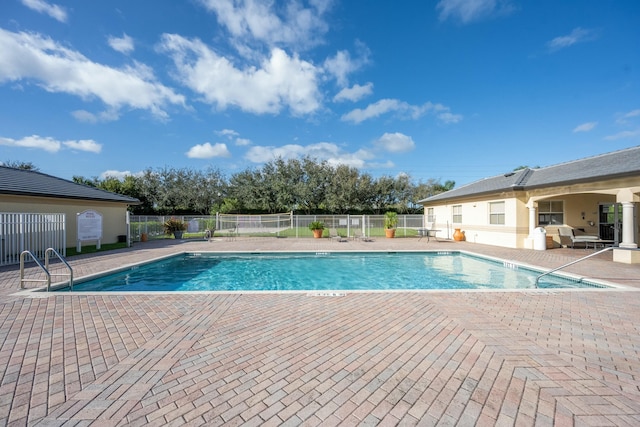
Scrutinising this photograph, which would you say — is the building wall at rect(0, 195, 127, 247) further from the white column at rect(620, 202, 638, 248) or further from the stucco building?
the white column at rect(620, 202, 638, 248)

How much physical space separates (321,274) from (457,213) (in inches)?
495

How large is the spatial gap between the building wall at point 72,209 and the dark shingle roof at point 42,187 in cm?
43

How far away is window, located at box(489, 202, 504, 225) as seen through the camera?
1420cm

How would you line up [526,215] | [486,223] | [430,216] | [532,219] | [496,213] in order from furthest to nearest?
[430,216], [486,223], [496,213], [526,215], [532,219]

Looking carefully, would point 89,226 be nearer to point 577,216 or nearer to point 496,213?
point 496,213

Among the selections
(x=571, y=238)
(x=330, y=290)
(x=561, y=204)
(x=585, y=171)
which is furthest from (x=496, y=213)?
(x=330, y=290)

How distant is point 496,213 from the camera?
14.5 meters

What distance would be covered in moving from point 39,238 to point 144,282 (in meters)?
6.42

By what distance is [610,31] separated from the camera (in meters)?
11.7

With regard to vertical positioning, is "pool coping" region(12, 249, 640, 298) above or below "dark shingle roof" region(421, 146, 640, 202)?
below

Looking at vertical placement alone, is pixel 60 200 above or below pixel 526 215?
above

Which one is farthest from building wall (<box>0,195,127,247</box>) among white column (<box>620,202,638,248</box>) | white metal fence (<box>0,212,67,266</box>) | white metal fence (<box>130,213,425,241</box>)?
white column (<box>620,202,638,248</box>)

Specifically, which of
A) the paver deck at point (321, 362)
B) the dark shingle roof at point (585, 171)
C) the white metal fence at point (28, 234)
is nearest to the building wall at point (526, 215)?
the dark shingle roof at point (585, 171)

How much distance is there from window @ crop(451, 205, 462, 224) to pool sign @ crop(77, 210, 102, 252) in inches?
830
